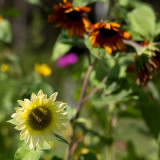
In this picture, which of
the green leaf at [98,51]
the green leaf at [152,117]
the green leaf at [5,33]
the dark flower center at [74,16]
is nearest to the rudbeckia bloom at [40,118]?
the green leaf at [98,51]

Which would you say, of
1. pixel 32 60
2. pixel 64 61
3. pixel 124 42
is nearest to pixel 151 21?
pixel 124 42

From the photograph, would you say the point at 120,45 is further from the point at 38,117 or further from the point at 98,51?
the point at 38,117

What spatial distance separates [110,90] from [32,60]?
7.17ft

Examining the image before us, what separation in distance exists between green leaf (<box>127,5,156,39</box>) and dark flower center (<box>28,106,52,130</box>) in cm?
34

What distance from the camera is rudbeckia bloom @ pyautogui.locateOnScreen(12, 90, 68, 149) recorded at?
1.54 ft

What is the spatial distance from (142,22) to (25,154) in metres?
0.43

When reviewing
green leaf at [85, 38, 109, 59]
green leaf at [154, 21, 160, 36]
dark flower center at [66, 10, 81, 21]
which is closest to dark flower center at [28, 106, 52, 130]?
green leaf at [85, 38, 109, 59]

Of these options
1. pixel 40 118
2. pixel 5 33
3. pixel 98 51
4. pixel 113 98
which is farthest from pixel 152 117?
pixel 5 33

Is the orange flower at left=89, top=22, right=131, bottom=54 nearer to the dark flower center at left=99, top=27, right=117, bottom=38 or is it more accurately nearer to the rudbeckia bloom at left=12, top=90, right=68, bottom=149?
the dark flower center at left=99, top=27, right=117, bottom=38

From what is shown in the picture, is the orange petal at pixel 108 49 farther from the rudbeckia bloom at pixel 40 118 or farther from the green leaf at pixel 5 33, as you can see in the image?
the green leaf at pixel 5 33

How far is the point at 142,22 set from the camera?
0.72m

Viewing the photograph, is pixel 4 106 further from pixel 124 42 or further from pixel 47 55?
pixel 47 55

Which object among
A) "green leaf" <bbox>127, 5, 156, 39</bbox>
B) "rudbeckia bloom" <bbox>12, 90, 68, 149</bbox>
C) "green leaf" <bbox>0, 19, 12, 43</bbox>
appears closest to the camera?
"rudbeckia bloom" <bbox>12, 90, 68, 149</bbox>

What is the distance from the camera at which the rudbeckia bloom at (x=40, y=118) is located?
47 cm
